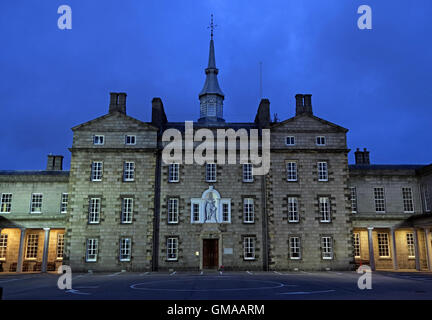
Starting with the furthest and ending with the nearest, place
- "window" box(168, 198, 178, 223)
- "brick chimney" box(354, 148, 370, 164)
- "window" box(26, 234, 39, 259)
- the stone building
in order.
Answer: "brick chimney" box(354, 148, 370, 164)
"window" box(26, 234, 39, 259)
"window" box(168, 198, 178, 223)
the stone building

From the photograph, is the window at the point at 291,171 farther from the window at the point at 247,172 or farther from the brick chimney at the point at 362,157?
the brick chimney at the point at 362,157

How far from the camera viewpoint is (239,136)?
36.8 meters

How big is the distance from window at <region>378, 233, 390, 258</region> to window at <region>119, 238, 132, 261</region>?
25602 millimetres

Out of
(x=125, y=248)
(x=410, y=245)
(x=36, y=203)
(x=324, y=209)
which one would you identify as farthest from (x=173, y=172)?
(x=410, y=245)

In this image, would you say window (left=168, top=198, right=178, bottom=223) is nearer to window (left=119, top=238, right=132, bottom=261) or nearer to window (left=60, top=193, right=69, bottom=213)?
window (left=119, top=238, right=132, bottom=261)

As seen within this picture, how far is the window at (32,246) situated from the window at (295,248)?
26.2m

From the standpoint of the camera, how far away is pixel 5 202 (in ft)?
124

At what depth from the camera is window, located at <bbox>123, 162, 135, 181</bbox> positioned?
35.7 meters

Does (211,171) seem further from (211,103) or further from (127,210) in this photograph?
(211,103)

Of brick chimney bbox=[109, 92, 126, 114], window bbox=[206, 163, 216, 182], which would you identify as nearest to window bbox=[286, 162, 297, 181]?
window bbox=[206, 163, 216, 182]

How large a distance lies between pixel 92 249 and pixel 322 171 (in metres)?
22.6
